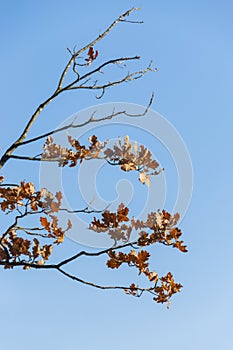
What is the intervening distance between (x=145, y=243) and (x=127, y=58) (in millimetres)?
2376

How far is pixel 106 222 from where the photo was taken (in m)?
5.14

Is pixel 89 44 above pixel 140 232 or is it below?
above

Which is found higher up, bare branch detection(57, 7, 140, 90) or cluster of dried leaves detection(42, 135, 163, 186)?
bare branch detection(57, 7, 140, 90)

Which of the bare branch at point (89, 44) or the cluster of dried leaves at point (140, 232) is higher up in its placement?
the bare branch at point (89, 44)

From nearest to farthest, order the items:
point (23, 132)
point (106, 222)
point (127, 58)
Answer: point (106, 222) < point (23, 132) < point (127, 58)

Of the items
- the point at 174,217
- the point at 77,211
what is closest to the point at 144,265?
the point at 174,217

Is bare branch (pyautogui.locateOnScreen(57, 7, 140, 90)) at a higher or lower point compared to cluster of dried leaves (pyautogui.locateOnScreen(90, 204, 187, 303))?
higher

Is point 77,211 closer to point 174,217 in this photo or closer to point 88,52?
point 174,217

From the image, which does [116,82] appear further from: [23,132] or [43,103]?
[23,132]

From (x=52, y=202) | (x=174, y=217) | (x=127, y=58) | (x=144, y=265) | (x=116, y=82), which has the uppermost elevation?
(x=127, y=58)

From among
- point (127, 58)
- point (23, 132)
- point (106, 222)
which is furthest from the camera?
point (127, 58)

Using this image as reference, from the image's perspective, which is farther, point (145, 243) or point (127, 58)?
point (127, 58)

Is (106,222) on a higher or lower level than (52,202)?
lower

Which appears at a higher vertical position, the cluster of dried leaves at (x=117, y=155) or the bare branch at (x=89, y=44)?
the bare branch at (x=89, y=44)
